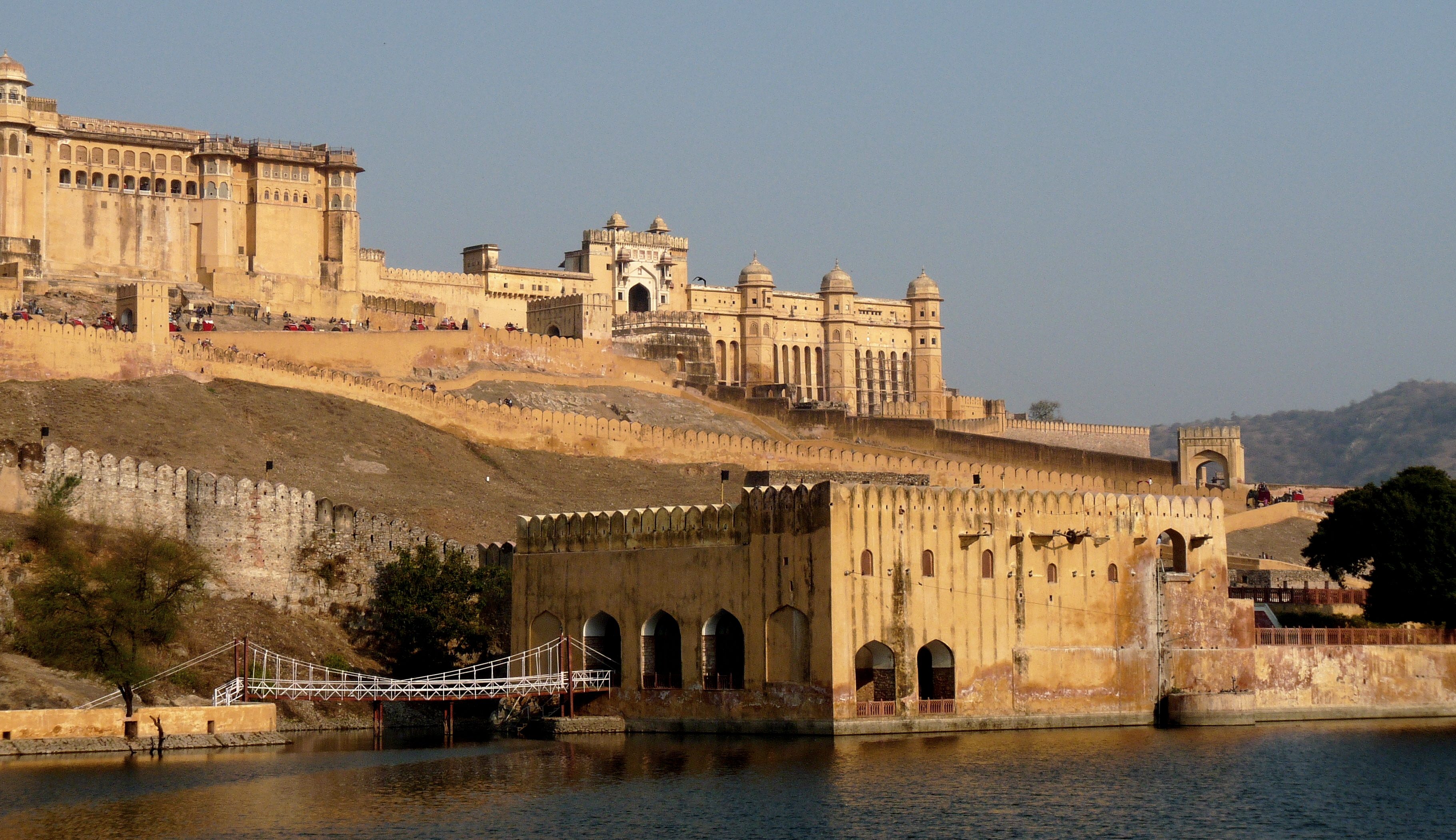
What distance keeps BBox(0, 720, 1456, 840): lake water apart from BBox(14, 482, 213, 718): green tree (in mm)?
2382

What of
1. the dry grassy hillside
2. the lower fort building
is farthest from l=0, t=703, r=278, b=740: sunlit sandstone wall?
the dry grassy hillside

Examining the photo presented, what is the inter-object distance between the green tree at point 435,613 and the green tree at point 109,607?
4.37 metres

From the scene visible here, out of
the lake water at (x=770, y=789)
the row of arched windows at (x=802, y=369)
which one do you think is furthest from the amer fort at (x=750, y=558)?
the row of arched windows at (x=802, y=369)

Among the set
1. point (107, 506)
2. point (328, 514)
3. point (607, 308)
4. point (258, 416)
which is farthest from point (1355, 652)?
point (607, 308)

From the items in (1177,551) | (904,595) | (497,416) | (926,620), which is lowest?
(926,620)

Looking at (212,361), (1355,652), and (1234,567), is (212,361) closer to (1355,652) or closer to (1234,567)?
(1234,567)

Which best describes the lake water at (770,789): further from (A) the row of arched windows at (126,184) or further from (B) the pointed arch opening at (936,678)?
(A) the row of arched windows at (126,184)

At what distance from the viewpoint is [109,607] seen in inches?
1521

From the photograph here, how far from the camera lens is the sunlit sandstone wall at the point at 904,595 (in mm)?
38594

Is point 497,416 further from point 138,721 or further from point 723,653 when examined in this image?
point 138,721

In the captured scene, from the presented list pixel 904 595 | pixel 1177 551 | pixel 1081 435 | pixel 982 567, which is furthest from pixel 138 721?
Result: pixel 1081 435

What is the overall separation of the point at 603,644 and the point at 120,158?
40764 millimetres

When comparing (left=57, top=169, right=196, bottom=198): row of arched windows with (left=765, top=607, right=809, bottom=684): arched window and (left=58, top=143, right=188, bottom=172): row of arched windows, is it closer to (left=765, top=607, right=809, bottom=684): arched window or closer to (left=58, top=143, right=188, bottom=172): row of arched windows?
(left=58, top=143, right=188, bottom=172): row of arched windows

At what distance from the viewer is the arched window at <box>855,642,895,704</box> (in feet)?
129
